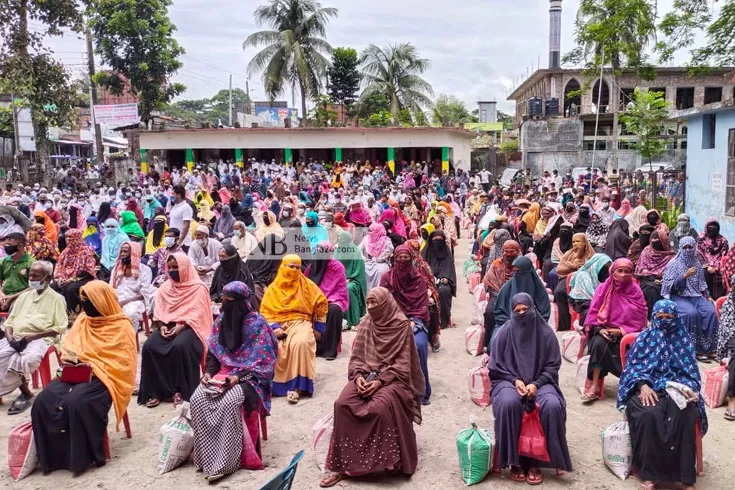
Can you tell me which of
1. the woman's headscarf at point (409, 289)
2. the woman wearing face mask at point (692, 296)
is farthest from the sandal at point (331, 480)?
the woman wearing face mask at point (692, 296)

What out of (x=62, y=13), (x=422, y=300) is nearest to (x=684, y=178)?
(x=422, y=300)

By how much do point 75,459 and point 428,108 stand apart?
28105mm

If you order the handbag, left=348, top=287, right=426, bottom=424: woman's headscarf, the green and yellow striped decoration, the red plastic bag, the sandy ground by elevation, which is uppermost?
the green and yellow striped decoration

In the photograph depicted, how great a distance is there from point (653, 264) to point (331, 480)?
16.7 feet

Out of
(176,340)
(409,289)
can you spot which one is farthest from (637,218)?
(176,340)

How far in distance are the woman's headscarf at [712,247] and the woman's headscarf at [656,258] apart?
0.59 meters

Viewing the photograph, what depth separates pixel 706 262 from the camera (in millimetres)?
7910

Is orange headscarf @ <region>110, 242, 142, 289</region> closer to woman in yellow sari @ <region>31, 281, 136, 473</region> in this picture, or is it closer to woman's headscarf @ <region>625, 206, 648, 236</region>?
woman in yellow sari @ <region>31, 281, 136, 473</region>

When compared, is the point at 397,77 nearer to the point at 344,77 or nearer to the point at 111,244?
the point at 344,77

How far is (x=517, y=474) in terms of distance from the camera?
172 inches

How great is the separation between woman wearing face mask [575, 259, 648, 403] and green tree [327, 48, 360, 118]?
26.4 m

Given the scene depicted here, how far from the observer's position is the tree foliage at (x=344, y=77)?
31.1 m

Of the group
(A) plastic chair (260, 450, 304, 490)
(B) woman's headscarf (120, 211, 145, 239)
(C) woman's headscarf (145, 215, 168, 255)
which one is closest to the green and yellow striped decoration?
(B) woman's headscarf (120, 211, 145, 239)

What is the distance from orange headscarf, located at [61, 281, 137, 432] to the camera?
489 centimetres
